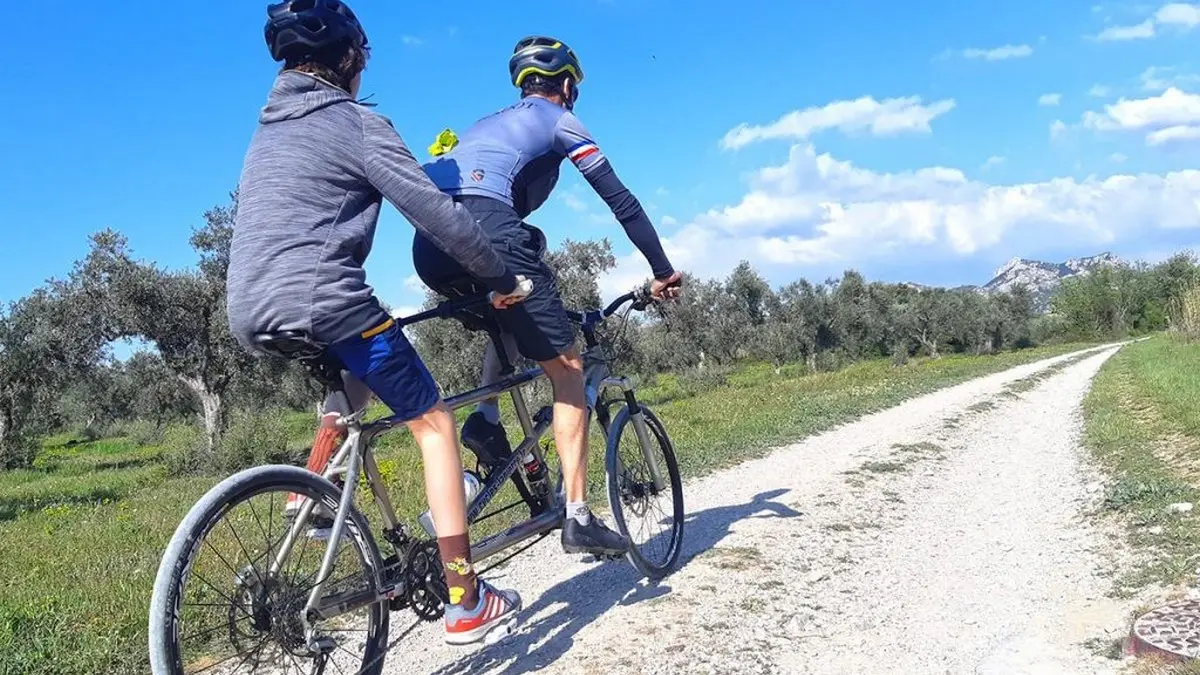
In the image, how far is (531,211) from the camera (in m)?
3.92

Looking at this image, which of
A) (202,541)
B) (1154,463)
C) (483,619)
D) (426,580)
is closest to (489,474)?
(426,580)

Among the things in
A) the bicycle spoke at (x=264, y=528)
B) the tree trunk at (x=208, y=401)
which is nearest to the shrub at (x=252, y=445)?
the tree trunk at (x=208, y=401)

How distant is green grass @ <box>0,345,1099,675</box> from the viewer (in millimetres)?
3576

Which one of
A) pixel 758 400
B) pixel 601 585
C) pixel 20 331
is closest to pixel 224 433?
pixel 20 331

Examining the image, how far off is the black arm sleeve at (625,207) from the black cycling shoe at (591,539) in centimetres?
128

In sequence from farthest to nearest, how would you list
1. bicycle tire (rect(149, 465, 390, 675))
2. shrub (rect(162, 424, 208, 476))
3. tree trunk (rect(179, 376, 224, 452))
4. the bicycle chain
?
1. tree trunk (rect(179, 376, 224, 452))
2. shrub (rect(162, 424, 208, 476))
3. the bicycle chain
4. bicycle tire (rect(149, 465, 390, 675))

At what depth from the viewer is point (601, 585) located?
174 inches

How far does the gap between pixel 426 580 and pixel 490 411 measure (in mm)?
979

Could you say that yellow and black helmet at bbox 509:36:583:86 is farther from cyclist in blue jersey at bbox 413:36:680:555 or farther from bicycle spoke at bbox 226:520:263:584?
bicycle spoke at bbox 226:520:263:584

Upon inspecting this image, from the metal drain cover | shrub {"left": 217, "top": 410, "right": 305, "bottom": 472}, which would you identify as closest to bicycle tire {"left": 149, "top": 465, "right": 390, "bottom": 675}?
the metal drain cover

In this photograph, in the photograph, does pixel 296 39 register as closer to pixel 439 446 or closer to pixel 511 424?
pixel 439 446

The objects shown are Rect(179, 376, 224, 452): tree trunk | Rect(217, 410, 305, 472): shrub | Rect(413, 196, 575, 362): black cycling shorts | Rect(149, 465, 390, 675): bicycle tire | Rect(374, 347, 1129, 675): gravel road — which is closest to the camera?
Rect(149, 465, 390, 675): bicycle tire

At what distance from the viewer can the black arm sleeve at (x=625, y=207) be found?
12.2 feet

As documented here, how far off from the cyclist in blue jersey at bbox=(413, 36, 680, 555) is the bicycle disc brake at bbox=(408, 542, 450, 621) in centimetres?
73
